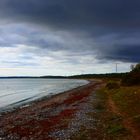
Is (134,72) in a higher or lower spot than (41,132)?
higher

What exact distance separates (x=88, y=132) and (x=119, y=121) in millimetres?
4318

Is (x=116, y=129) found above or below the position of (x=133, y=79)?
below

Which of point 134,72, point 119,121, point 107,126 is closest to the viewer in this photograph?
point 107,126

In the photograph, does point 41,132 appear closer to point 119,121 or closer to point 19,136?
point 19,136

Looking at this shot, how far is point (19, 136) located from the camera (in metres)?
23.2

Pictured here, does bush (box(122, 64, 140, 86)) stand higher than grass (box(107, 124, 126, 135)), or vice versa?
bush (box(122, 64, 140, 86))

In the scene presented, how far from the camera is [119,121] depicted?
85.5ft

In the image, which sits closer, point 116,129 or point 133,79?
point 116,129

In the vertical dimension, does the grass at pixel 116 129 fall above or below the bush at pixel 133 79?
below

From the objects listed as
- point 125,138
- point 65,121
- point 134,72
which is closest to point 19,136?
point 65,121

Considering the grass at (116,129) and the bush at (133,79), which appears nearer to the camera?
the grass at (116,129)

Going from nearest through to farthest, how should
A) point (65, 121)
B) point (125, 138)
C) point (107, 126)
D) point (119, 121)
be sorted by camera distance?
A: point (125, 138) → point (107, 126) → point (119, 121) → point (65, 121)

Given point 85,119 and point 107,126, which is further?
point 85,119

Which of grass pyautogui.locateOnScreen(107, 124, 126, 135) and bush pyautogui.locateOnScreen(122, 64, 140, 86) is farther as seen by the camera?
bush pyautogui.locateOnScreen(122, 64, 140, 86)
